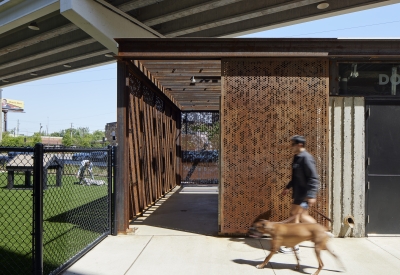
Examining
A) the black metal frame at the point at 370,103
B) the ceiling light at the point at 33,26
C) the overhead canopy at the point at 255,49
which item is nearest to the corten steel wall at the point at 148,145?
the overhead canopy at the point at 255,49

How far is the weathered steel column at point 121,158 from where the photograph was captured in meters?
7.05

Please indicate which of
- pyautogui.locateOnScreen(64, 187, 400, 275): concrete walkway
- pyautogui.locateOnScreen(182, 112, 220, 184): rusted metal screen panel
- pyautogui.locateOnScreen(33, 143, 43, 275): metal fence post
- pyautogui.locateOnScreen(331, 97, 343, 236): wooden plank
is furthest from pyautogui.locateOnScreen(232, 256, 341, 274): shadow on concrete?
pyautogui.locateOnScreen(182, 112, 220, 184): rusted metal screen panel

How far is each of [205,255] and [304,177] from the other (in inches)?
78.3

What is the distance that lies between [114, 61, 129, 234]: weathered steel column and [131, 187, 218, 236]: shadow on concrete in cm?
110

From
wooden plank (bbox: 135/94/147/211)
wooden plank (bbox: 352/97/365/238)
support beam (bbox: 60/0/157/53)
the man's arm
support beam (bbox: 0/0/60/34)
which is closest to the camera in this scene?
the man's arm

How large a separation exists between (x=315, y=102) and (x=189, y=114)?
32.6 ft

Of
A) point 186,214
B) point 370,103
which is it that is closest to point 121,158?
point 186,214

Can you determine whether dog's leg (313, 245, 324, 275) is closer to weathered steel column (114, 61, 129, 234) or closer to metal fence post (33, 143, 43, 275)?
metal fence post (33, 143, 43, 275)

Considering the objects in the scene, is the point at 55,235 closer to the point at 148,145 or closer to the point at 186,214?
the point at 186,214

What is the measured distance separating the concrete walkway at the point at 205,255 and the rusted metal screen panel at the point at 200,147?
8330 mm

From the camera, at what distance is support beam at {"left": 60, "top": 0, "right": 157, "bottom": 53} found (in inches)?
377

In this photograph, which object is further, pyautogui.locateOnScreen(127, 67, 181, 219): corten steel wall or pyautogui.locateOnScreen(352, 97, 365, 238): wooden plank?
pyautogui.locateOnScreen(127, 67, 181, 219): corten steel wall

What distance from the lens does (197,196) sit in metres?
12.9

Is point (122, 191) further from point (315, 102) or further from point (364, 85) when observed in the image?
point (364, 85)
